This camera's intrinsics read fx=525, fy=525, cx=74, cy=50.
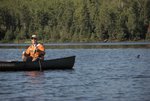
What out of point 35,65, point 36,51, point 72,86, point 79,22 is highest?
point 36,51

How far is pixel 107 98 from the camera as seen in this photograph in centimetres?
2197

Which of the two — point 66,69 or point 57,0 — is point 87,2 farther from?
point 66,69

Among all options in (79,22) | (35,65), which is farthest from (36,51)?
(79,22)

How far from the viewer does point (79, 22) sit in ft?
496

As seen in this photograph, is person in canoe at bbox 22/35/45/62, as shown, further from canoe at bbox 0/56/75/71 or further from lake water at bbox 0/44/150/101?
lake water at bbox 0/44/150/101

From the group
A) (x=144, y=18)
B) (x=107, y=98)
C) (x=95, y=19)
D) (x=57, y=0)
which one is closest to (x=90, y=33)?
(x=95, y=19)

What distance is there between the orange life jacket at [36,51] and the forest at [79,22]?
104126 mm

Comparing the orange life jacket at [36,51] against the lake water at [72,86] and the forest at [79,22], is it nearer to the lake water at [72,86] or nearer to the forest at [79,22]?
the lake water at [72,86]

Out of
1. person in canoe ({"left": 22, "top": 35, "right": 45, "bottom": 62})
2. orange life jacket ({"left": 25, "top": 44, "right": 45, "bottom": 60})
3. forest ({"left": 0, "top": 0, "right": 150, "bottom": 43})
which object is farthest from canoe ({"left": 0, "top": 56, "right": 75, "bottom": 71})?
forest ({"left": 0, "top": 0, "right": 150, "bottom": 43})

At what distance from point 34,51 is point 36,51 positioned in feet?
0.46

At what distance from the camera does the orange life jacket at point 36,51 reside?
35062mm

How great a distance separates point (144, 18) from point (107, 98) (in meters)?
125

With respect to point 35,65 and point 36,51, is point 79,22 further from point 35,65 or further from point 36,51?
point 36,51

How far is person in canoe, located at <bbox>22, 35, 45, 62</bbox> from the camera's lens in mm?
35037
